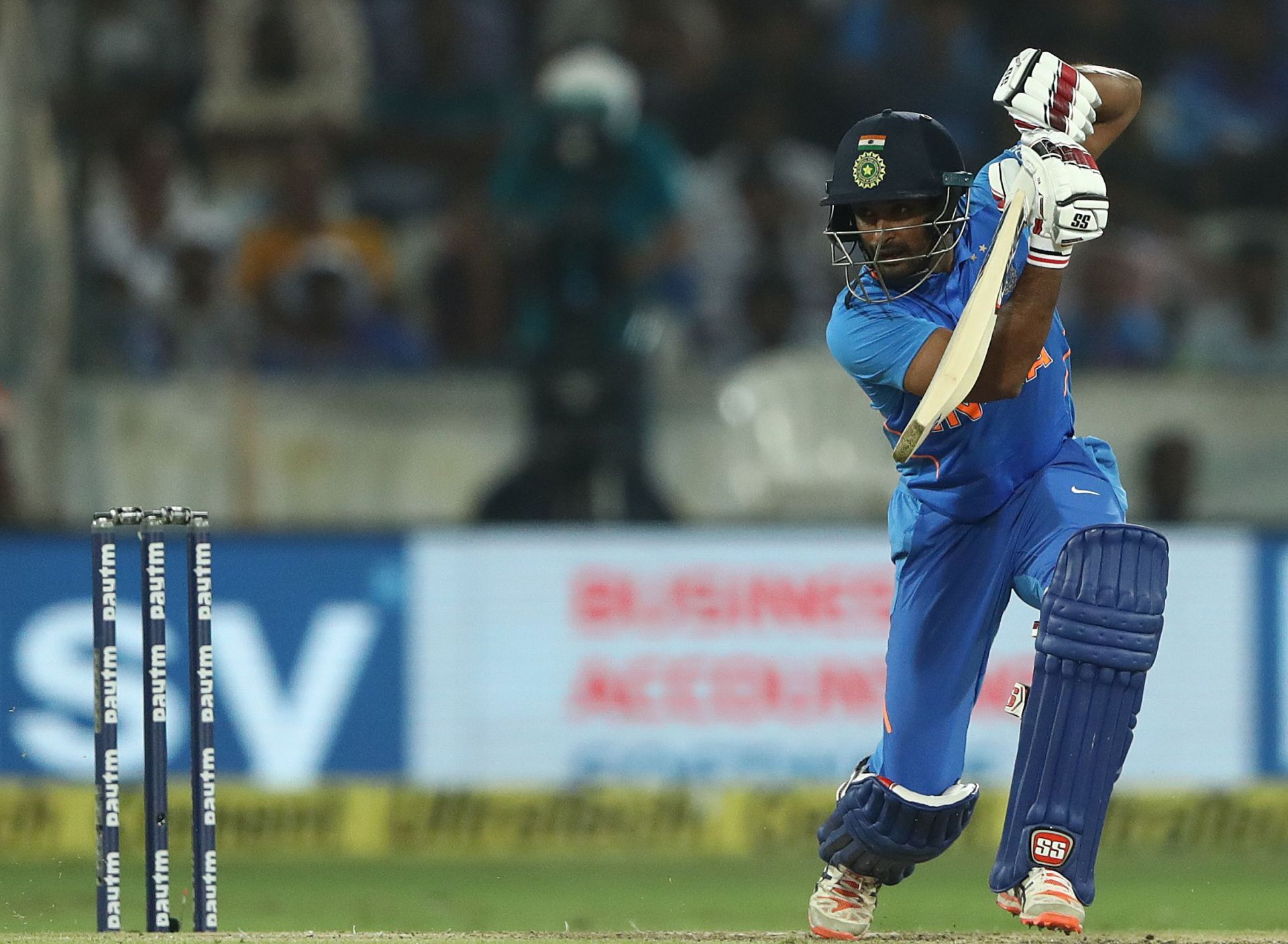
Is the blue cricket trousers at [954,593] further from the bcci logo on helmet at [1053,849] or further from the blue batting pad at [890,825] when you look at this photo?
the bcci logo on helmet at [1053,849]

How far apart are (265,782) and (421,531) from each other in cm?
94

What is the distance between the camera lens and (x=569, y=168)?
323 inches

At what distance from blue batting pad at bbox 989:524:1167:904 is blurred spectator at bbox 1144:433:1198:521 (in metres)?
4.01

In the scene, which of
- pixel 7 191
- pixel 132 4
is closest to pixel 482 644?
pixel 7 191

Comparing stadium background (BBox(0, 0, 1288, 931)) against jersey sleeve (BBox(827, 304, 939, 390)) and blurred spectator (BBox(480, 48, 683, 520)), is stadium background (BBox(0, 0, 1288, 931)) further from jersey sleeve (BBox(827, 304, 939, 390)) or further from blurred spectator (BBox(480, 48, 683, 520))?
jersey sleeve (BBox(827, 304, 939, 390))

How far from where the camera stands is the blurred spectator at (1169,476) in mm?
8109

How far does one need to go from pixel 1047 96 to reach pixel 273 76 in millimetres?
5282

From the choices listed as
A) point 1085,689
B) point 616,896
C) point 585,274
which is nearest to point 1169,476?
point 585,274

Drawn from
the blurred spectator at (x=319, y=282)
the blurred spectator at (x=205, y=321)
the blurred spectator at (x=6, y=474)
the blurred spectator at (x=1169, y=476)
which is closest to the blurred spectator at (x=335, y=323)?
the blurred spectator at (x=319, y=282)

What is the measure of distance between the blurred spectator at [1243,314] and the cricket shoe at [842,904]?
4.31 m

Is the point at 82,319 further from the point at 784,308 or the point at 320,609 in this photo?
the point at 784,308

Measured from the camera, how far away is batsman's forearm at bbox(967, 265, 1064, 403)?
4.13m

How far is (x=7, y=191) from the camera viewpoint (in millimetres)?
8078

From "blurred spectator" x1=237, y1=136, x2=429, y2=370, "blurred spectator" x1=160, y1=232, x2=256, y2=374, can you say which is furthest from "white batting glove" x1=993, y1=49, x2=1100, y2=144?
"blurred spectator" x1=160, y1=232, x2=256, y2=374
